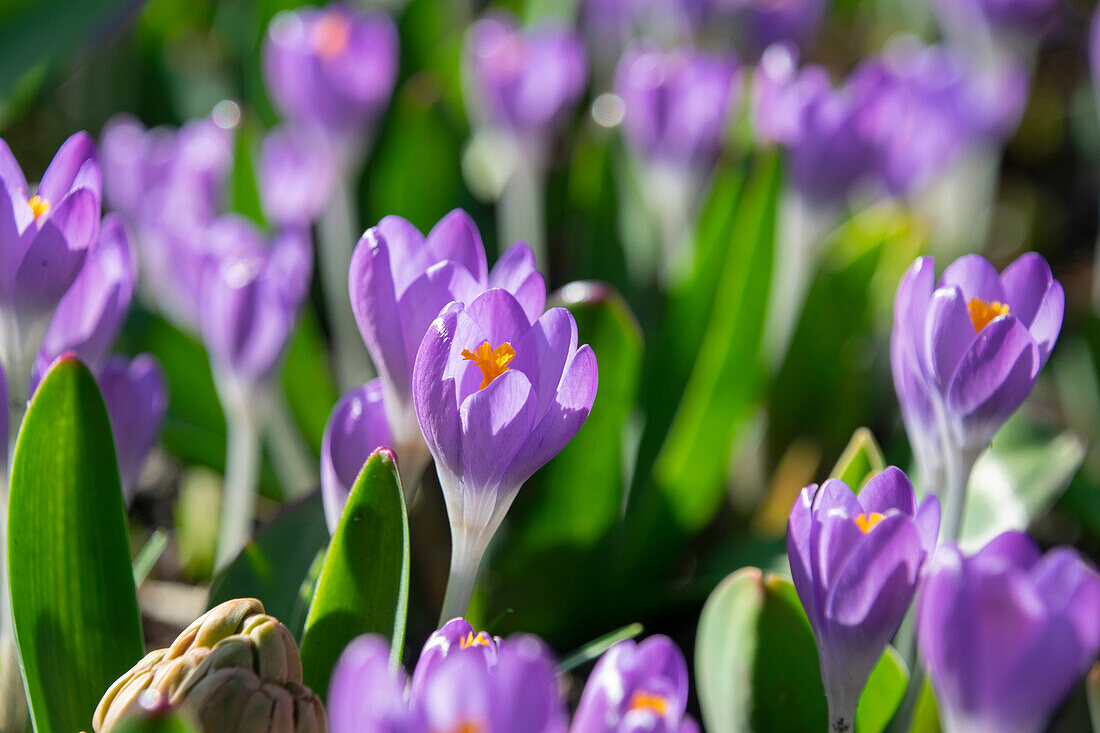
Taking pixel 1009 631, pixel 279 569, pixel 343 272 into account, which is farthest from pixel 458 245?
pixel 343 272

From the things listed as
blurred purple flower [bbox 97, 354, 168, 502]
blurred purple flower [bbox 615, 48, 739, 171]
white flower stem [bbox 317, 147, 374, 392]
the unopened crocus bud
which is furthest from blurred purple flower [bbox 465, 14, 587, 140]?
the unopened crocus bud

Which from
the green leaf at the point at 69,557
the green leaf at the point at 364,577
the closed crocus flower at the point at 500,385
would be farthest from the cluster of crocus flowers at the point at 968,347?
the green leaf at the point at 69,557

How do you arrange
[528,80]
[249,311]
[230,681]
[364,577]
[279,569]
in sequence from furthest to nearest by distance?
[528,80], [249,311], [279,569], [364,577], [230,681]

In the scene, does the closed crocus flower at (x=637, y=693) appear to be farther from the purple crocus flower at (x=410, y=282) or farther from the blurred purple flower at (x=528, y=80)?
the blurred purple flower at (x=528, y=80)

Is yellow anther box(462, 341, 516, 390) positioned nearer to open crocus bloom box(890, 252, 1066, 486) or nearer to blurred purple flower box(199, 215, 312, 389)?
open crocus bloom box(890, 252, 1066, 486)

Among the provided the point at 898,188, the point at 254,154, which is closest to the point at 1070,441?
the point at 898,188

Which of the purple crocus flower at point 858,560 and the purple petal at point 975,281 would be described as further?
the purple petal at point 975,281

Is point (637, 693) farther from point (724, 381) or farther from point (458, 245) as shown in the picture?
point (724, 381)
